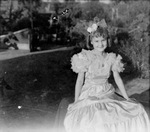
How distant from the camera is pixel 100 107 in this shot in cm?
182

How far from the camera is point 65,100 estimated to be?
225cm

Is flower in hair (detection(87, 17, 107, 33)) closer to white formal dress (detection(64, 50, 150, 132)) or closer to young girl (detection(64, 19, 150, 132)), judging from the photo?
young girl (detection(64, 19, 150, 132))

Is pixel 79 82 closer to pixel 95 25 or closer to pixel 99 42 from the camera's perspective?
pixel 99 42

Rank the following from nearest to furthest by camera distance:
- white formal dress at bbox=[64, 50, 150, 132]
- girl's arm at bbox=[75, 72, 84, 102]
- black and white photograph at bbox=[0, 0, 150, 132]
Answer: white formal dress at bbox=[64, 50, 150, 132]
black and white photograph at bbox=[0, 0, 150, 132]
girl's arm at bbox=[75, 72, 84, 102]

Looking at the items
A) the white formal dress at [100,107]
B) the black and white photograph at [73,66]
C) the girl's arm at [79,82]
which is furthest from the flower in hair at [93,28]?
the girl's arm at [79,82]


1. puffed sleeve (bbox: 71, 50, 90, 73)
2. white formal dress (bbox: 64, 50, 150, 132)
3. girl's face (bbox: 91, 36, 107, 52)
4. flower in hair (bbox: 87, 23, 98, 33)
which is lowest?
white formal dress (bbox: 64, 50, 150, 132)

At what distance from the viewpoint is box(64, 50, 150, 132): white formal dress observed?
1.76 meters

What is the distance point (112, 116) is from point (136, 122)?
21 centimetres

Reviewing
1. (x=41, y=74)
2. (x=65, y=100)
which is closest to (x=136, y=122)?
(x=65, y=100)

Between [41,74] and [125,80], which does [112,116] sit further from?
[125,80]

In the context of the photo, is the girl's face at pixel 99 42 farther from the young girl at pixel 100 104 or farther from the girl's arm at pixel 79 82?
the girl's arm at pixel 79 82

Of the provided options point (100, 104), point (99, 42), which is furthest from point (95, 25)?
point (100, 104)

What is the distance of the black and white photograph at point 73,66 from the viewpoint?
6.11ft

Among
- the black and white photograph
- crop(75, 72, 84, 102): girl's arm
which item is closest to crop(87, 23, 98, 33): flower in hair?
the black and white photograph
